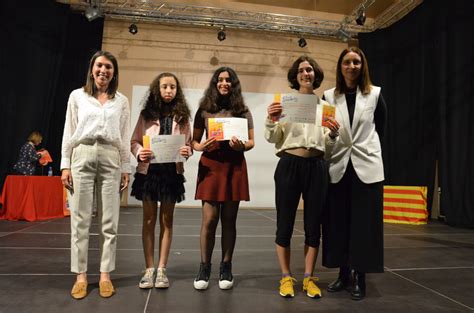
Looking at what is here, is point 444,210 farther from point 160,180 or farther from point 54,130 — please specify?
point 54,130

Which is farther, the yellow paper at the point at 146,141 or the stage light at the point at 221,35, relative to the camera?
the stage light at the point at 221,35

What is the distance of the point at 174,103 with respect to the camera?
2.19 meters

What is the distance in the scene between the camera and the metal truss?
7125 mm

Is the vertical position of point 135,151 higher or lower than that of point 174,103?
lower

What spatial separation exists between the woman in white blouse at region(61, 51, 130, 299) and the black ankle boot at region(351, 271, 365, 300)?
1.43 meters

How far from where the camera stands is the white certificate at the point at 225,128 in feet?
6.52

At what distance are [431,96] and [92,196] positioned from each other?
6.51 metres

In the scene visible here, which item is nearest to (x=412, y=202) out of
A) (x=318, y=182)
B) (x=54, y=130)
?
(x=318, y=182)

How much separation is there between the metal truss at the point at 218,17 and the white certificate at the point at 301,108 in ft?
19.2

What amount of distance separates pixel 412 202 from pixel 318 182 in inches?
182

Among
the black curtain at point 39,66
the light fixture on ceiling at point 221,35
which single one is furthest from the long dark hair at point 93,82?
the light fixture on ceiling at point 221,35

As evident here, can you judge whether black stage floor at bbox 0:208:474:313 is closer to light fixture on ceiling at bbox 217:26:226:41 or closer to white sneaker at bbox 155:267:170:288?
white sneaker at bbox 155:267:170:288

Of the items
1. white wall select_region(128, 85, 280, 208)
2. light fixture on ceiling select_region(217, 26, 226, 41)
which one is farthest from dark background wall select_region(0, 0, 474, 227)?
light fixture on ceiling select_region(217, 26, 226, 41)

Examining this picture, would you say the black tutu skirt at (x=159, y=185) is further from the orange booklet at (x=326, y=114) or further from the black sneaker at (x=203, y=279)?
the orange booklet at (x=326, y=114)
